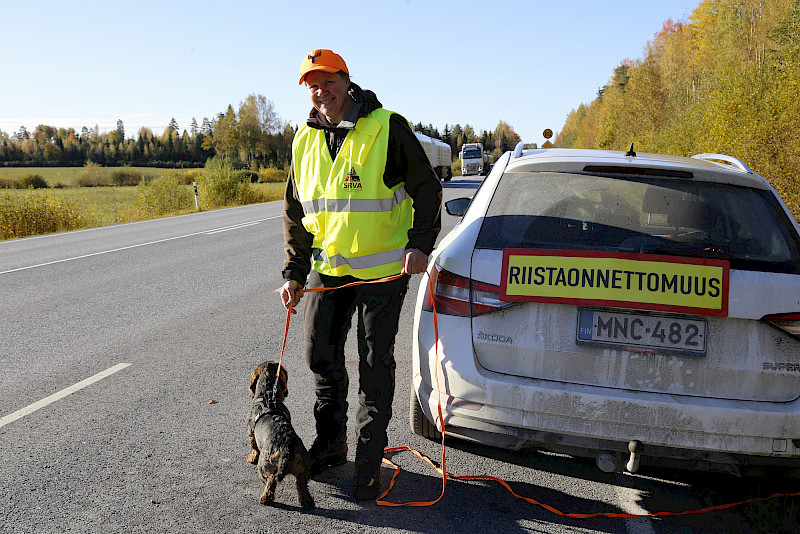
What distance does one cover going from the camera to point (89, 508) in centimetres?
296

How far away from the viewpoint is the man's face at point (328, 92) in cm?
299

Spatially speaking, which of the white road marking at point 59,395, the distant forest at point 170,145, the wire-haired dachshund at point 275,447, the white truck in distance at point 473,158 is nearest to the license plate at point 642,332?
the wire-haired dachshund at point 275,447

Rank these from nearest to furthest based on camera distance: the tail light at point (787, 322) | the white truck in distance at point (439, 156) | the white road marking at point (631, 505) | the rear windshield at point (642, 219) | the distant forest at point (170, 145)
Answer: the tail light at point (787, 322), the rear windshield at point (642, 219), the white road marking at point (631, 505), the white truck in distance at point (439, 156), the distant forest at point (170, 145)

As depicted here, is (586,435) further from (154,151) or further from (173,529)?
(154,151)

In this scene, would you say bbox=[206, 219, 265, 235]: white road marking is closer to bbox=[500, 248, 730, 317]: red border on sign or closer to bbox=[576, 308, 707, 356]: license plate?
bbox=[500, 248, 730, 317]: red border on sign

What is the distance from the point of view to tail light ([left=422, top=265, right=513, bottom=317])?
110 inches

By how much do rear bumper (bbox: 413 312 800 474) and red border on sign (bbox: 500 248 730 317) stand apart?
0.33 m

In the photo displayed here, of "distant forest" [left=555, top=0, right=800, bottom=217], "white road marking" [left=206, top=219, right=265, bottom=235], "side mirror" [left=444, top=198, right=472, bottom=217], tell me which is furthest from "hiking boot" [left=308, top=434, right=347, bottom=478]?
"white road marking" [left=206, top=219, right=265, bottom=235]

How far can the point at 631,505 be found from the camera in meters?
3.07

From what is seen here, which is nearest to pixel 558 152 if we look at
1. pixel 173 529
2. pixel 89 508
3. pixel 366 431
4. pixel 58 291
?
pixel 366 431

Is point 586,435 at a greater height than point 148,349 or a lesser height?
greater

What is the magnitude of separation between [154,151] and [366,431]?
420ft

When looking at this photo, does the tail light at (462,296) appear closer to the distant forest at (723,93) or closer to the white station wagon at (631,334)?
the white station wagon at (631,334)

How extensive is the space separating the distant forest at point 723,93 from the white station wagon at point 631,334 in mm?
1989
